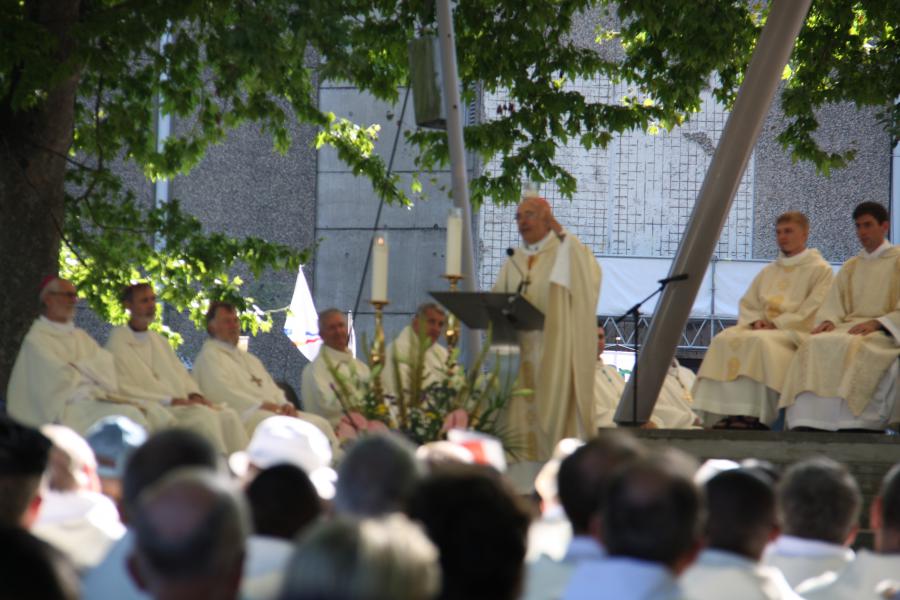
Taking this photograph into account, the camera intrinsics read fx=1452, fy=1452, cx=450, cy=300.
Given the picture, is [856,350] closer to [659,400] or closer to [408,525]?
[659,400]

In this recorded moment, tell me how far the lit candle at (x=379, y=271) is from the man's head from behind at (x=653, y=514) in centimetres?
475

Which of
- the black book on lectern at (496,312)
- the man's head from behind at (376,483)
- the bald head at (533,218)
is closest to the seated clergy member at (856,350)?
the bald head at (533,218)

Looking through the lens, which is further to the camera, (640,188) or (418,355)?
(640,188)

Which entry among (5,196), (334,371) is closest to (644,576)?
(334,371)

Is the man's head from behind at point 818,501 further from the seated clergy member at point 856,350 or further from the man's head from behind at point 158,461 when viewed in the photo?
the seated clergy member at point 856,350

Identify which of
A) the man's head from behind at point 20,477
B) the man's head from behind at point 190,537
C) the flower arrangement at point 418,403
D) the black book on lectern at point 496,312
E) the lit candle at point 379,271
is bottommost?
the flower arrangement at point 418,403

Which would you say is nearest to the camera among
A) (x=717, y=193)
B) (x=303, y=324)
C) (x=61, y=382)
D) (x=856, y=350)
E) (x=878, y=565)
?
(x=878, y=565)

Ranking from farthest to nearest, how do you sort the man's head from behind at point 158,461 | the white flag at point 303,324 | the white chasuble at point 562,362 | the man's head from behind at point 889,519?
1. the white flag at point 303,324
2. the white chasuble at point 562,362
3. the man's head from behind at point 889,519
4. the man's head from behind at point 158,461

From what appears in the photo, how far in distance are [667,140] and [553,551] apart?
1903 centimetres

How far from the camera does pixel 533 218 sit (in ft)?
31.8

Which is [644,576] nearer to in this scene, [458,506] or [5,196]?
[458,506]

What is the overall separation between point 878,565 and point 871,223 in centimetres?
675

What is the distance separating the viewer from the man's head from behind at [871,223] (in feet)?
34.2

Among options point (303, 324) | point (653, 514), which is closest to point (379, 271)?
point (653, 514)
